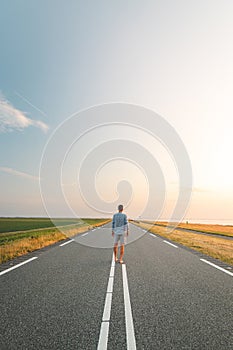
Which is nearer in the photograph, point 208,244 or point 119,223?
point 119,223

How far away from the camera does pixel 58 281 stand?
6.91 meters

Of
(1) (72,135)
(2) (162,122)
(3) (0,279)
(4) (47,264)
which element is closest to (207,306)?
(3) (0,279)

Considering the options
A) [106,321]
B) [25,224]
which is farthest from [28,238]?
[25,224]

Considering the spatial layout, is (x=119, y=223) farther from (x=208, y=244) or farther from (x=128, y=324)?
(x=208, y=244)

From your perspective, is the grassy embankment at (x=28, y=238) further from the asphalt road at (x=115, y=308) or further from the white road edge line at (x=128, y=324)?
the white road edge line at (x=128, y=324)

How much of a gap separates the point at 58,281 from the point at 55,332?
3.11 metres

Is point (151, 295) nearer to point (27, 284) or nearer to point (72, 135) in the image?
point (27, 284)

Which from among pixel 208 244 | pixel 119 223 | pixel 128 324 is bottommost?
pixel 128 324

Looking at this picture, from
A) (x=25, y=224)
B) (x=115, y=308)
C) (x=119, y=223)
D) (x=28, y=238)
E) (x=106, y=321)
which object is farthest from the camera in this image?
(x=25, y=224)

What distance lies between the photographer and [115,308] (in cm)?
498

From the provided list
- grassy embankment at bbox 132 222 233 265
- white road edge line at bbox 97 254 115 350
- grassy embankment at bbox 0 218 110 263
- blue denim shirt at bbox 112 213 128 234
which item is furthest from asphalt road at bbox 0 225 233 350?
grassy embankment at bbox 0 218 110 263

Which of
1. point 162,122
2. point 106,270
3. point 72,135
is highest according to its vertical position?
point 162,122

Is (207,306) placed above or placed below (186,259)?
below

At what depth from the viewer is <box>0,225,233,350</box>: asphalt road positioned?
3.67 meters
